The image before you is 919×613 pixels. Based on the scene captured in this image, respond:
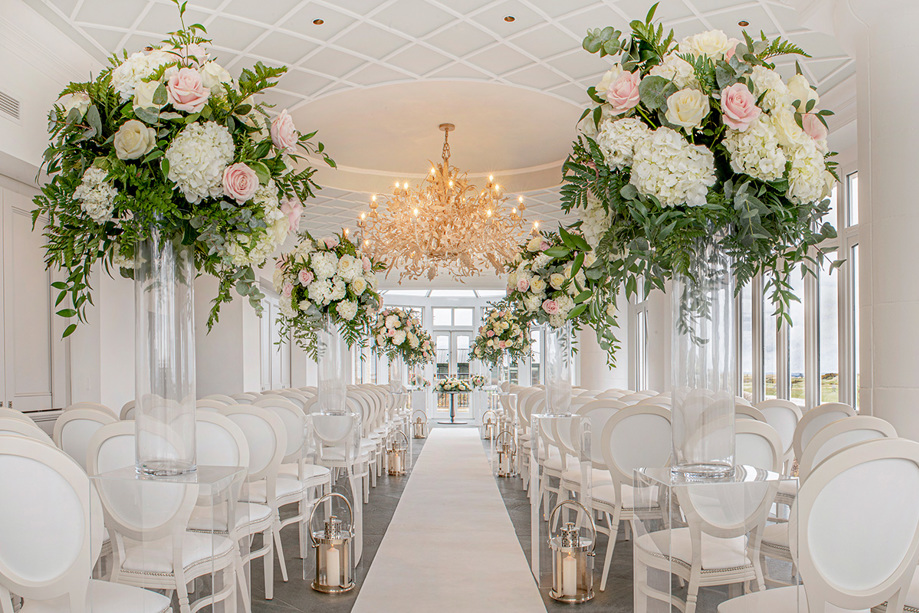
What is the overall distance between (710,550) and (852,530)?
14.4 inches

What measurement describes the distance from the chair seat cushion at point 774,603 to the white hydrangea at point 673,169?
1001mm

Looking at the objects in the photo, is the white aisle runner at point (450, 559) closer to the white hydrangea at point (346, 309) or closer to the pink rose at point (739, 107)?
the white hydrangea at point (346, 309)

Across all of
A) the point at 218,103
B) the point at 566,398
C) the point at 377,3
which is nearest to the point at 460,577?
the point at 566,398

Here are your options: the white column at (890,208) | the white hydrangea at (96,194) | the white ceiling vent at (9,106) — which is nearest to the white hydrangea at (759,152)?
the white hydrangea at (96,194)

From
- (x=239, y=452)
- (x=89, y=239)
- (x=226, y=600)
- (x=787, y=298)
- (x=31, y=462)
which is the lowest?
(x=226, y=600)

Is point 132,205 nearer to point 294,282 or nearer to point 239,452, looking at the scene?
point 239,452

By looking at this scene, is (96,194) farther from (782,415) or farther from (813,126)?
(782,415)

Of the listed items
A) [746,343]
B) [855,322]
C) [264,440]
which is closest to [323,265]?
[264,440]

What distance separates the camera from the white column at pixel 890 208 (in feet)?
12.0

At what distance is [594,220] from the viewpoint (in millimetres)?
1994

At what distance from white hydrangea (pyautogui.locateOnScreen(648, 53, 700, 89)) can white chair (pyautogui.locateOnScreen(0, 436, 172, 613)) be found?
1784 mm

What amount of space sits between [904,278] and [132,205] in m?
3.68

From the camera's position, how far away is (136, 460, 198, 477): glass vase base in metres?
1.94

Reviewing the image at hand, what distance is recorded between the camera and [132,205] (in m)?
1.86
